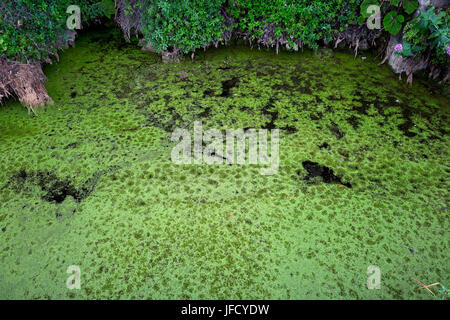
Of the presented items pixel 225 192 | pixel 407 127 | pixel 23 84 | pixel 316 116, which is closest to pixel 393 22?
pixel 407 127

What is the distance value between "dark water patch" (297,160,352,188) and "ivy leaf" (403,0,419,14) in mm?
1485

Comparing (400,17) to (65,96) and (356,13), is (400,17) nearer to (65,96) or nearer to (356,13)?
(356,13)

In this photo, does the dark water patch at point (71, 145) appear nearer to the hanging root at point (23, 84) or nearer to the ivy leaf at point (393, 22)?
the hanging root at point (23, 84)

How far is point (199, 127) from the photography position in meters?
1.90

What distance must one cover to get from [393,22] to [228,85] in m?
1.33

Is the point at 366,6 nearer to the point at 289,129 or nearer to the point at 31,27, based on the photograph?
the point at 289,129

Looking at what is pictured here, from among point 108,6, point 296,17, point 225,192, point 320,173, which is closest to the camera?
point 225,192

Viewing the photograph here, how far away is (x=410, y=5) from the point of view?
219 cm

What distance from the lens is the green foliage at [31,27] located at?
6.53ft

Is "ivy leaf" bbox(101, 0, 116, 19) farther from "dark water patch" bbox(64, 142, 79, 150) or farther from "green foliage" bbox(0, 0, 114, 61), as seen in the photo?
"dark water patch" bbox(64, 142, 79, 150)

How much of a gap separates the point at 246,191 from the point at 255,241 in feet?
0.94

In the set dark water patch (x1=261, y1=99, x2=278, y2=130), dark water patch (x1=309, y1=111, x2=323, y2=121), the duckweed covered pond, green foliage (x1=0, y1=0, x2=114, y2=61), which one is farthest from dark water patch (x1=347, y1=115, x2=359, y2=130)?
green foliage (x1=0, y1=0, x2=114, y2=61)

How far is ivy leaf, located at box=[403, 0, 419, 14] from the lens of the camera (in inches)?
85.7

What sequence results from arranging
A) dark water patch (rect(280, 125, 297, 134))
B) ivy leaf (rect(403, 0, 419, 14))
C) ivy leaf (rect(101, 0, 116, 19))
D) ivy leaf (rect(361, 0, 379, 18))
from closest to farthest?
dark water patch (rect(280, 125, 297, 134)), ivy leaf (rect(403, 0, 419, 14)), ivy leaf (rect(361, 0, 379, 18)), ivy leaf (rect(101, 0, 116, 19))
